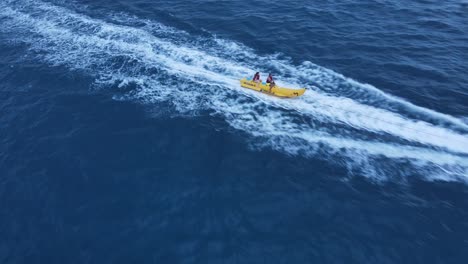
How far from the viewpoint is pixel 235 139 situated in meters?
35.2

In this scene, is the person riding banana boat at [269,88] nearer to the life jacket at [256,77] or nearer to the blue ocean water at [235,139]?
the life jacket at [256,77]

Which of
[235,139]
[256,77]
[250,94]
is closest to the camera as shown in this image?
[235,139]

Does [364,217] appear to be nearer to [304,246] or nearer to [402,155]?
[304,246]

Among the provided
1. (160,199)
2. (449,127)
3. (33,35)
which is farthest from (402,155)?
(33,35)

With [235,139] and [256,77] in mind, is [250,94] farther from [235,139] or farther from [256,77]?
[235,139]

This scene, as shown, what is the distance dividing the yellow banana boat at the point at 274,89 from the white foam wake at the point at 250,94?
0.82m

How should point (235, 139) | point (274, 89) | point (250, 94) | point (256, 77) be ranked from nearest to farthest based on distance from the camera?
point (235, 139), point (274, 89), point (256, 77), point (250, 94)

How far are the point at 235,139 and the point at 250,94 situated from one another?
361 inches

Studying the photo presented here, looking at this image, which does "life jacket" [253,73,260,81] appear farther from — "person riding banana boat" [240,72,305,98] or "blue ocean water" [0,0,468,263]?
"blue ocean water" [0,0,468,263]

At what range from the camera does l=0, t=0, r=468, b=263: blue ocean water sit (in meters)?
26.5

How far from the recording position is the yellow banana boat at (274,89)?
40.2 metres

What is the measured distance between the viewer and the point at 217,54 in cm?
4878

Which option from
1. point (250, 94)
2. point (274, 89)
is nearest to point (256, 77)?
point (250, 94)

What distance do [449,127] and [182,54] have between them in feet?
123
